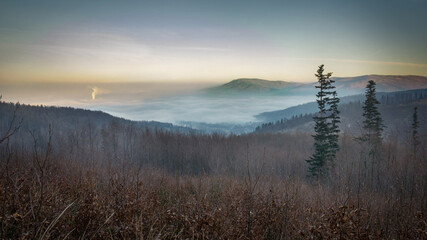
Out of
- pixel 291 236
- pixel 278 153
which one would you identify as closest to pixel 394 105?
pixel 278 153

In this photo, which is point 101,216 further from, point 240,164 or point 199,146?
point 199,146

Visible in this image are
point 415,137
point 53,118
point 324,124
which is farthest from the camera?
point 53,118

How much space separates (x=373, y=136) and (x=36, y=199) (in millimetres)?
39100

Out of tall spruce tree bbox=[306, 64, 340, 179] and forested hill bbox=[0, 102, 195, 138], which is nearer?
tall spruce tree bbox=[306, 64, 340, 179]

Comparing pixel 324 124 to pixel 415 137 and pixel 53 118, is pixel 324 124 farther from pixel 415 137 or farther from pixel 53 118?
pixel 53 118

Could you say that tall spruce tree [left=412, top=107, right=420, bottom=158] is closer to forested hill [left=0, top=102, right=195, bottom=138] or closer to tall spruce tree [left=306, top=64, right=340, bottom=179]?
tall spruce tree [left=306, top=64, right=340, bottom=179]

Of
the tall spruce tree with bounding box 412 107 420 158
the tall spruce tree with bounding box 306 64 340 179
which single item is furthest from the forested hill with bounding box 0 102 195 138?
the tall spruce tree with bounding box 412 107 420 158

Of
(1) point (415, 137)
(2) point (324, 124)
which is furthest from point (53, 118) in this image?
(1) point (415, 137)

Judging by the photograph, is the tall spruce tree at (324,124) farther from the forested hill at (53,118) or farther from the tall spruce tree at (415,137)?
the forested hill at (53,118)

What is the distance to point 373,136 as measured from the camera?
Answer: 3397 cm

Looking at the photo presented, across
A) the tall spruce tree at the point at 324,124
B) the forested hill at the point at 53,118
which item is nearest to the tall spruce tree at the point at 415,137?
the tall spruce tree at the point at 324,124

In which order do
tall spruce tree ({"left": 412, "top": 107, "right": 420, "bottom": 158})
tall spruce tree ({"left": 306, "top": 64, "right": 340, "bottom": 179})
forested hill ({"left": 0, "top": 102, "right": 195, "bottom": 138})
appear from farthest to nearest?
forested hill ({"left": 0, "top": 102, "right": 195, "bottom": 138}), tall spruce tree ({"left": 306, "top": 64, "right": 340, "bottom": 179}), tall spruce tree ({"left": 412, "top": 107, "right": 420, "bottom": 158})

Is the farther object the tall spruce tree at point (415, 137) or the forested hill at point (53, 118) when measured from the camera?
the forested hill at point (53, 118)

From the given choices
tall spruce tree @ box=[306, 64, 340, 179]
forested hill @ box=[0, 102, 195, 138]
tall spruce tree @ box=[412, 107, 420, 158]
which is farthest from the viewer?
forested hill @ box=[0, 102, 195, 138]
